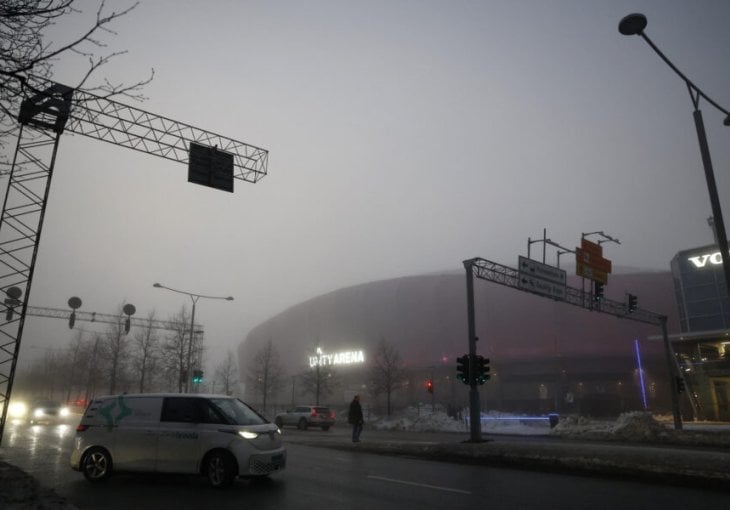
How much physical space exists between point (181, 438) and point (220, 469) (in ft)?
3.43

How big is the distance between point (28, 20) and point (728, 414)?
Result: 47874 mm

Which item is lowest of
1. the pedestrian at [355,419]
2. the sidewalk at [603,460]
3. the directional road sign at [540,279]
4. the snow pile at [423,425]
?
the snow pile at [423,425]

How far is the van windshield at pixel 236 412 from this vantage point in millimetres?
10031

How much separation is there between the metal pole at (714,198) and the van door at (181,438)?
476 inches

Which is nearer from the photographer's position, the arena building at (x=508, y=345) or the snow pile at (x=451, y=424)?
the snow pile at (x=451, y=424)

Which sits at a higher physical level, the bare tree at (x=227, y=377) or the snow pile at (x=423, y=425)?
the bare tree at (x=227, y=377)

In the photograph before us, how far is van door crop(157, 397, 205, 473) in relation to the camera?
974cm

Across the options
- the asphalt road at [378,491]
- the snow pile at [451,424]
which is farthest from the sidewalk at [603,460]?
the snow pile at [451,424]

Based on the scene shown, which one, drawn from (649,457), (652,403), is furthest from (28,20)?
(652,403)

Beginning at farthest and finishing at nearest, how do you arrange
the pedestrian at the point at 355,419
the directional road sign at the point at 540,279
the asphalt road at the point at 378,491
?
the directional road sign at the point at 540,279 → the pedestrian at the point at 355,419 → the asphalt road at the point at 378,491

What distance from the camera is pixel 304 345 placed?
320 feet

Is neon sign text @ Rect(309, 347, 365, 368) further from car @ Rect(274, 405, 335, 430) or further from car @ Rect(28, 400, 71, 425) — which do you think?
car @ Rect(28, 400, 71, 425)

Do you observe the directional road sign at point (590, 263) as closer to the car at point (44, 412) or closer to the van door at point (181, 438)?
the van door at point (181, 438)

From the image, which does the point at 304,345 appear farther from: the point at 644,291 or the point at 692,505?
the point at 692,505
